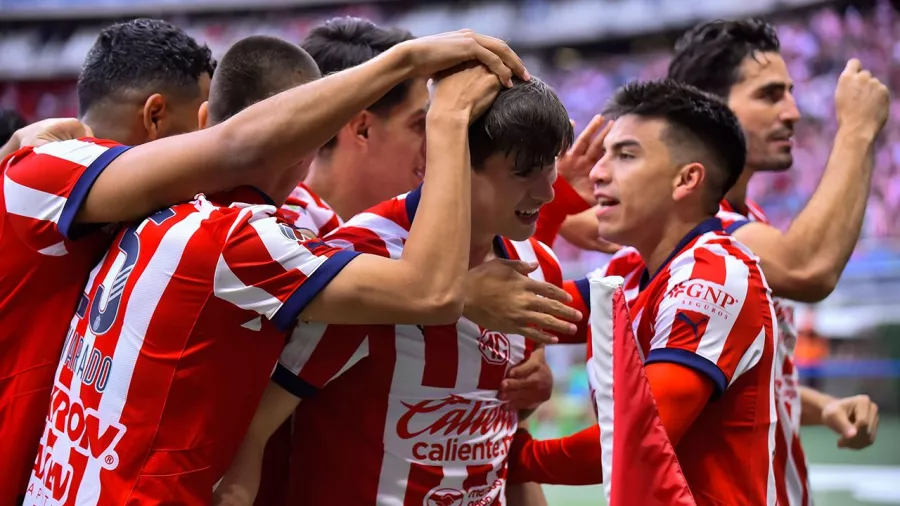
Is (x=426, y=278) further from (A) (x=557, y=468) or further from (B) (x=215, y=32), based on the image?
(B) (x=215, y=32)

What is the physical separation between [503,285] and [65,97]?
2242cm

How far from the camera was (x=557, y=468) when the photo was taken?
2354mm

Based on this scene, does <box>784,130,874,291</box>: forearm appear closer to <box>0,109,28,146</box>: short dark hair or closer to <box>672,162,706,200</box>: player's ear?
<box>672,162,706,200</box>: player's ear

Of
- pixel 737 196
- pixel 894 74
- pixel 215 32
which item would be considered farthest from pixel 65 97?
pixel 737 196

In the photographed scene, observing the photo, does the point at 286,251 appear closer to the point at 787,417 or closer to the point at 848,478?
the point at 787,417

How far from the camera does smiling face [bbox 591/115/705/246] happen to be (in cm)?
261

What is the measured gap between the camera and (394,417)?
2.14 m

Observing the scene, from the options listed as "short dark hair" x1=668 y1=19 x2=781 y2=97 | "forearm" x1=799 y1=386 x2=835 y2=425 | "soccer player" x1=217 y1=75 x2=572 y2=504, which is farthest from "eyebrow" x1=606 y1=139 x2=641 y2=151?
"forearm" x1=799 y1=386 x2=835 y2=425

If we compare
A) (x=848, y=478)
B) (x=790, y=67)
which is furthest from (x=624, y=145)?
(x=790, y=67)

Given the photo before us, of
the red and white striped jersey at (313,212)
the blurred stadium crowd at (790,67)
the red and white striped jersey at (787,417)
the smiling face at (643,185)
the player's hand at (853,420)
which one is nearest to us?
the smiling face at (643,185)

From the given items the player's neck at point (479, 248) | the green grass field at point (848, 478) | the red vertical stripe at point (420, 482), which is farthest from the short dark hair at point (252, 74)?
the green grass field at point (848, 478)

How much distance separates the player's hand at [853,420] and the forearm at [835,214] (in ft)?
1.56

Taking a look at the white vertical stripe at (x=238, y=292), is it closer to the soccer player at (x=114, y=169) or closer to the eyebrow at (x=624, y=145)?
the soccer player at (x=114, y=169)

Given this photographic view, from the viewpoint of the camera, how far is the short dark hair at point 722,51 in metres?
3.55
